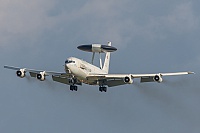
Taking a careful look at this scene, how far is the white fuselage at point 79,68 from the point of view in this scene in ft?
538

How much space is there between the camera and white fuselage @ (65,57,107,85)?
164 metres

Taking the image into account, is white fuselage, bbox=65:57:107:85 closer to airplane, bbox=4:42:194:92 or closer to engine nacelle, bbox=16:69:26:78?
airplane, bbox=4:42:194:92

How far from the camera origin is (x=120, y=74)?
17062cm

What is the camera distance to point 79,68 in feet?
544

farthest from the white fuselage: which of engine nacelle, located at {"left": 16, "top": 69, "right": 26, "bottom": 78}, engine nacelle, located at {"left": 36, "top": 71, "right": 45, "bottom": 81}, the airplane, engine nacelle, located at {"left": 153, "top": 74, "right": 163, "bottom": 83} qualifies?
engine nacelle, located at {"left": 153, "top": 74, "right": 163, "bottom": 83}

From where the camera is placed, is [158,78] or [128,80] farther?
[128,80]

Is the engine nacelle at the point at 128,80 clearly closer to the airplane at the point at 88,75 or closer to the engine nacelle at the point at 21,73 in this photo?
the airplane at the point at 88,75

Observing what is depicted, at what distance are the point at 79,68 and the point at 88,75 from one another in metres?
3.08

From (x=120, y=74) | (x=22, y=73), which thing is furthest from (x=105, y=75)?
(x=22, y=73)

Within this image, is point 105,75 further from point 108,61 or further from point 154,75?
point 108,61

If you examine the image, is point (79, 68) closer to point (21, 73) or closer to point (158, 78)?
point (21, 73)

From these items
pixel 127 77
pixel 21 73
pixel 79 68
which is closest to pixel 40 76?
pixel 21 73

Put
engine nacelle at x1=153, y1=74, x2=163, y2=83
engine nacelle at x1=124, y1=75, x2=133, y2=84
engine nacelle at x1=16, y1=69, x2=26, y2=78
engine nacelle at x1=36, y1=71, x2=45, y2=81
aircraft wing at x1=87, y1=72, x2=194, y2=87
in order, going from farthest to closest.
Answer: engine nacelle at x1=16, y1=69, x2=26, y2=78
engine nacelle at x1=36, y1=71, x2=45, y2=81
engine nacelle at x1=124, y1=75, x2=133, y2=84
aircraft wing at x1=87, y1=72, x2=194, y2=87
engine nacelle at x1=153, y1=74, x2=163, y2=83

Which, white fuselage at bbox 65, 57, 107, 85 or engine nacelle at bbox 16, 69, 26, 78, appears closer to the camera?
white fuselage at bbox 65, 57, 107, 85
